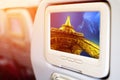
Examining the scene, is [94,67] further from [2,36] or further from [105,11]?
[2,36]

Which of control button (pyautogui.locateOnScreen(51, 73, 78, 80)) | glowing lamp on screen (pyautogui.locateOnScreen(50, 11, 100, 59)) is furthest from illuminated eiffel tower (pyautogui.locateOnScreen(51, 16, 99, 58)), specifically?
control button (pyautogui.locateOnScreen(51, 73, 78, 80))

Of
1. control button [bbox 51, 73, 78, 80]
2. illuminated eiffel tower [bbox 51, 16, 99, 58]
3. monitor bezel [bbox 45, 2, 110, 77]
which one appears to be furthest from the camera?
control button [bbox 51, 73, 78, 80]

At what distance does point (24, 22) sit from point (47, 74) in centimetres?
42

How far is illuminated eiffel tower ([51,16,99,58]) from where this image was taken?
1.12 metres

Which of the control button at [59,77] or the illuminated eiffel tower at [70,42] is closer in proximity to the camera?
the illuminated eiffel tower at [70,42]

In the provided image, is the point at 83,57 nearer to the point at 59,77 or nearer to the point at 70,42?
the point at 70,42

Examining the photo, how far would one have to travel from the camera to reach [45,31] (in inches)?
55.9

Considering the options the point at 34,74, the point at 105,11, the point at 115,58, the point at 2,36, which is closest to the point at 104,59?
the point at 115,58

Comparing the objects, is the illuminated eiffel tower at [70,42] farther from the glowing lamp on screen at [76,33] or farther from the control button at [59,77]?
the control button at [59,77]

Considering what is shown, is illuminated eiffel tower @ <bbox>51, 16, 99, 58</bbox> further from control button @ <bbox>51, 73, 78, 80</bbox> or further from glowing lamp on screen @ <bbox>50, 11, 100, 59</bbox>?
control button @ <bbox>51, 73, 78, 80</bbox>

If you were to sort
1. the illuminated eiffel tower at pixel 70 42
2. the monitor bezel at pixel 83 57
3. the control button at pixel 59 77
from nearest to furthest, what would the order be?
the monitor bezel at pixel 83 57 < the illuminated eiffel tower at pixel 70 42 < the control button at pixel 59 77

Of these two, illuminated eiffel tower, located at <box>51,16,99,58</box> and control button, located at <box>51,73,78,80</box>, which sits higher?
illuminated eiffel tower, located at <box>51,16,99,58</box>

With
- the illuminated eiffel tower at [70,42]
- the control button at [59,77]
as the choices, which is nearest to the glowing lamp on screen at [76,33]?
the illuminated eiffel tower at [70,42]

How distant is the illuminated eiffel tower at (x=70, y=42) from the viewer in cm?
112
